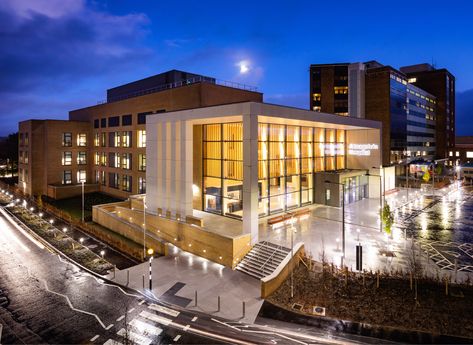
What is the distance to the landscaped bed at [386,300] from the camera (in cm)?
1518

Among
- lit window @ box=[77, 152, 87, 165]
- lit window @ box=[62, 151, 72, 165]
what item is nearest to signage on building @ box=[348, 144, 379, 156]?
lit window @ box=[77, 152, 87, 165]

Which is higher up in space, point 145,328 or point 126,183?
point 126,183

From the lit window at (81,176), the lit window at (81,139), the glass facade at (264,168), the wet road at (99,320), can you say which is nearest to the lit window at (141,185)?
the glass facade at (264,168)

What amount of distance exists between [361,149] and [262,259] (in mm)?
31379

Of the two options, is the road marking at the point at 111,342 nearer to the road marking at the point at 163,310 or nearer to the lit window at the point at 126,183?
the road marking at the point at 163,310

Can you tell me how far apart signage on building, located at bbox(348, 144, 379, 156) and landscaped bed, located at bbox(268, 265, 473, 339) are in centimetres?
3029

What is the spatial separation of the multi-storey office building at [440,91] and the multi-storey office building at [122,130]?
90.1 meters

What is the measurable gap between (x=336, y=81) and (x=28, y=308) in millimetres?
83623

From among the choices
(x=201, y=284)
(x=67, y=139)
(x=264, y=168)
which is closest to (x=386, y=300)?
(x=201, y=284)

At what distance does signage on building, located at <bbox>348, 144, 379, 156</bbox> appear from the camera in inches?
1832

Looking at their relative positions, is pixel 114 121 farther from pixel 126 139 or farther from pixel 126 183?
pixel 126 183

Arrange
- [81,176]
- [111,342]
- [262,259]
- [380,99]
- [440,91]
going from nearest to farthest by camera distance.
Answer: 1. [111,342]
2. [262,259]
3. [81,176]
4. [380,99]
5. [440,91]

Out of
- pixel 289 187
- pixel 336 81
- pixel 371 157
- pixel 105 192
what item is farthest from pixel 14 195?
pixel 336 81

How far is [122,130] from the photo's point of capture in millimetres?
52594
